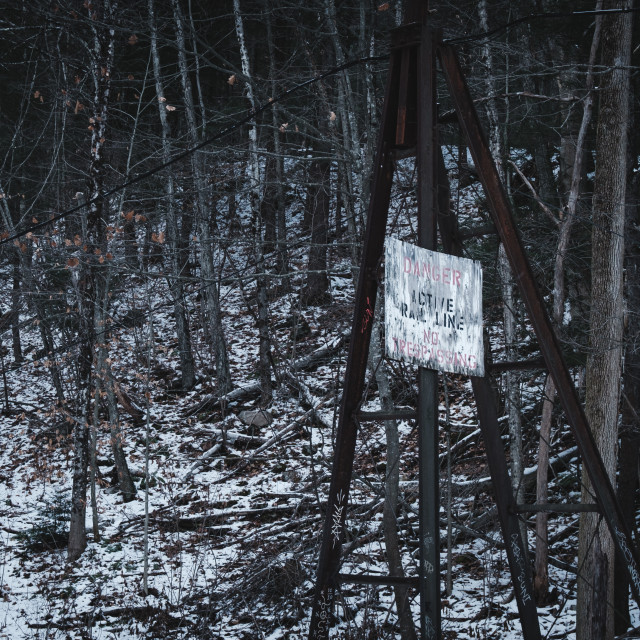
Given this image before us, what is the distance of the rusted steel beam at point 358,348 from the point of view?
4.58 meters

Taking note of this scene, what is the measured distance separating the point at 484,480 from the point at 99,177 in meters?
8.01

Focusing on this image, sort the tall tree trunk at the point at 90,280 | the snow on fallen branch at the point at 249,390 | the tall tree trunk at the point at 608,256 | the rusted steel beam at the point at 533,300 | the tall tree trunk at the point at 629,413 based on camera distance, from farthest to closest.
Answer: the snow on fallen branch at the point at 249,390
the tall tree trunk at the point at 90,280
the tall tree trunk at the point at 629,413
the tall tree trunk at the point at 608,256
the rusted steel beam at the point at 533,300

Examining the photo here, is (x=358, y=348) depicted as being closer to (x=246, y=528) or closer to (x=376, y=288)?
(x=376, y=288)

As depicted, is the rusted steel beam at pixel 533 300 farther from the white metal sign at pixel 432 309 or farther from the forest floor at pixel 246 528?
the forest floor at pixel 246 528

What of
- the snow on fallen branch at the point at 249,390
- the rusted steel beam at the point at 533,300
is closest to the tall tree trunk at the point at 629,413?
the rusted steel beam at the point at 533,300

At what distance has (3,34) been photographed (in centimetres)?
1492

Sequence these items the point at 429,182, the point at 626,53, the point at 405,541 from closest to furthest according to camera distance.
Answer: the point at 429,182 → the point at 626,53 → the point at 405,541

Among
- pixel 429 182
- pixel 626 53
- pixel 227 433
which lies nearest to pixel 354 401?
pixel 429 182

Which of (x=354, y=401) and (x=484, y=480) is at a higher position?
(x=354, y=401)

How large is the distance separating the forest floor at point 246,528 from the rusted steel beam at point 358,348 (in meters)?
1.75

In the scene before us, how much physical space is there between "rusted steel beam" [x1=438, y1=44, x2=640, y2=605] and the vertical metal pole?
0.49 meters

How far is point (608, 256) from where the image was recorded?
712 centimetres

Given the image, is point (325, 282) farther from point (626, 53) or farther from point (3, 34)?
point (626, 53)

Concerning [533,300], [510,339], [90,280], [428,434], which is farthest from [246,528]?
[428,434]
